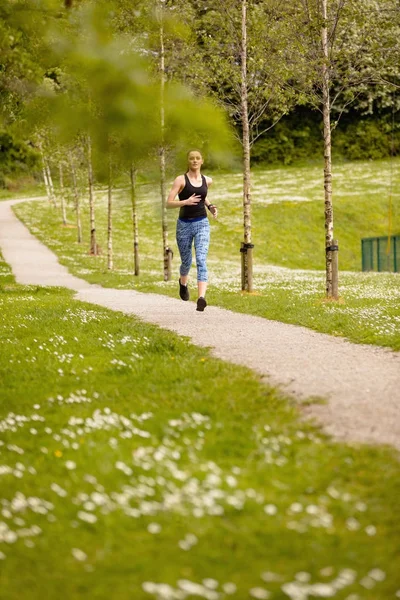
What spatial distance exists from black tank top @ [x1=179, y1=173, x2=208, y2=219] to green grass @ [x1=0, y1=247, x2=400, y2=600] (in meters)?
6.30

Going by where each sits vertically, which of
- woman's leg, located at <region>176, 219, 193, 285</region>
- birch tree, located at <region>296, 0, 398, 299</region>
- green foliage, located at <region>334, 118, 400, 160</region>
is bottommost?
woman's leg, located at <region>176, 219, 193, 285</region>

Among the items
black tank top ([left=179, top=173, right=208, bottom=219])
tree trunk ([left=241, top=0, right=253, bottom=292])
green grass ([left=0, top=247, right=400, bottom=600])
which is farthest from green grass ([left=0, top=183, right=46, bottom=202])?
green grass ([left=0, top=247, right=400, bottom=600])

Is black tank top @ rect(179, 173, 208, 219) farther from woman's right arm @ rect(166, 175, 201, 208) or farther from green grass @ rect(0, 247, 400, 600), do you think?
green grass @ rect(0, 247, 400, 600)

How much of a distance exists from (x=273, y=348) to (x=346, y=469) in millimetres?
5660

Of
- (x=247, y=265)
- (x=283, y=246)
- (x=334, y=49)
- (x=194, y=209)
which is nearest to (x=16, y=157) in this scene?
(x=194, y=209)

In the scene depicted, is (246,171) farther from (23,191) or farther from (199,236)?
(23,191)

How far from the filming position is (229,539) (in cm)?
456

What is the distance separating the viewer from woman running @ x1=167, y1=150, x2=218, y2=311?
13.9m

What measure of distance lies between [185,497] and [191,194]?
9.80 meters

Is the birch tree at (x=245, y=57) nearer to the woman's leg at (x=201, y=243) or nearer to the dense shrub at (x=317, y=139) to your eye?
the woman's leg at (x=201, y=243)

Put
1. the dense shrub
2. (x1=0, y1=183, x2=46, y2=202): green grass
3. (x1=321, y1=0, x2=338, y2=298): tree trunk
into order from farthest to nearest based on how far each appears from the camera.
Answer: (x1=0, y1=183, x2=46, y2=202): green grass < the dense shrub < (x1=321, y1=0, x2=338, y2=298): tree trunk

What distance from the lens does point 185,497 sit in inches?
203

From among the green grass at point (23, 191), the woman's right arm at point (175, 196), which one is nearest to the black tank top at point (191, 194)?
the woman's right arm at point (175, 196)

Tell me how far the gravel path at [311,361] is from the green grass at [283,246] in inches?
39.7
